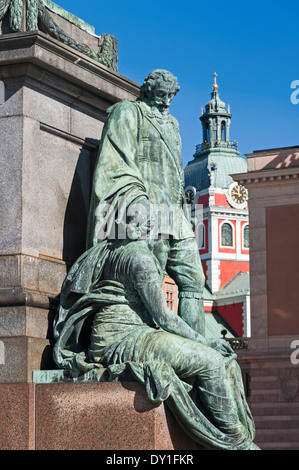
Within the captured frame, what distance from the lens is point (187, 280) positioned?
6.68m

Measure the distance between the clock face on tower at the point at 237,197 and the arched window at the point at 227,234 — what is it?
1.72 meters

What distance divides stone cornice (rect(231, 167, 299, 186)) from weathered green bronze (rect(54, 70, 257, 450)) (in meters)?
30.6

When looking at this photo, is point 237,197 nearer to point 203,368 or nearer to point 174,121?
point 174,121

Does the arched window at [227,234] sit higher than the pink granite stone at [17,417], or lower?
higher

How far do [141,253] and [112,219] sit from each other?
29 centimetres

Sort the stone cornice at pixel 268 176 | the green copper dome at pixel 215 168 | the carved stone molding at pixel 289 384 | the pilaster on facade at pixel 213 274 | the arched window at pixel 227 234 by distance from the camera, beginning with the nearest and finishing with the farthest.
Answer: the carved stone molding at pixel 289 384 < the stone cornice at pixel 268 176 < the pilaster on facade at pixel 213 274 < the arched window at pixel 227 234 < the green copper dome at pixel 215 168

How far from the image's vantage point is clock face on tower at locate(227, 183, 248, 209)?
270ft

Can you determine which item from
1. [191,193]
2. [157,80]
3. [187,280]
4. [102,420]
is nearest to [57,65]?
[157,80]

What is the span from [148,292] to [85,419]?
0.76 meters

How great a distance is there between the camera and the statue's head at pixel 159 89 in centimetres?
661

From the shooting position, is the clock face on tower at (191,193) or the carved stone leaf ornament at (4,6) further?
the clock face on tower at (191,193)

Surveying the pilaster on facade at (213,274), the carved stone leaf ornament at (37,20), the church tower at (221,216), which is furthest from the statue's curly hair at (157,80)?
the pilaster on facade at (213,274)

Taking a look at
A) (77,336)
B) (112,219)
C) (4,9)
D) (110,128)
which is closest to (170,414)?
(77,336)

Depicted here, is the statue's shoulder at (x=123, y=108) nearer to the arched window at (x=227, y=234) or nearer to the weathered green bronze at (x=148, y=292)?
the weathered green bronze at (x=148, y=292)
